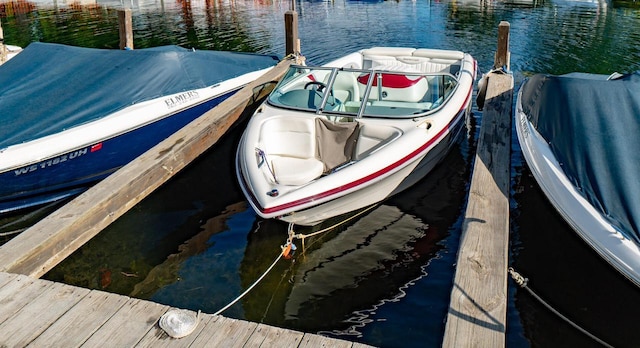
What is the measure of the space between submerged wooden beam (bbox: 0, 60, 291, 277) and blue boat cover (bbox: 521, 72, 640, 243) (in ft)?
15.7

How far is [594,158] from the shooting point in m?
5.81

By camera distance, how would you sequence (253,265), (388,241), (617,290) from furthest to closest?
(388,241) → (253,265) → (617,290)

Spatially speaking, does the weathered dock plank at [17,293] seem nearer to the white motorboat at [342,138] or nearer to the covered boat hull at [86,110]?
the white motorboat at [342,138]

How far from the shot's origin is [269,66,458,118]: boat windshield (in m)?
Answer: 8.05

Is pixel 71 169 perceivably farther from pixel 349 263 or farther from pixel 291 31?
pixel 291 31

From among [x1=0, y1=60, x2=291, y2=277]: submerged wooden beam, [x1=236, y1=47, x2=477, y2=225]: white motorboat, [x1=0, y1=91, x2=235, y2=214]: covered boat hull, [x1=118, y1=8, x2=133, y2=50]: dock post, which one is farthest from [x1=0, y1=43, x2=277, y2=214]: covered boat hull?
[x1=118, y1=8, x2=133, y2=50]: dock post

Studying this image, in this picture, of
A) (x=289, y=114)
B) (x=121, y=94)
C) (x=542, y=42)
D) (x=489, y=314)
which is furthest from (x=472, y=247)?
(x=542, y=42)

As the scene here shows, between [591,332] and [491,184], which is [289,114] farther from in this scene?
[591,332]

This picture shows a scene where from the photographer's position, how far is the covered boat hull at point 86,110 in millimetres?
7613

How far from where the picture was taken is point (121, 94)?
8.71m

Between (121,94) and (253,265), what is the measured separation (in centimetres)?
392

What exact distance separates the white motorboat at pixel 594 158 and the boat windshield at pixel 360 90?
168 cm

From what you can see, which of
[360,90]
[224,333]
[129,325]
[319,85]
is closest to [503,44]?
[360,90]

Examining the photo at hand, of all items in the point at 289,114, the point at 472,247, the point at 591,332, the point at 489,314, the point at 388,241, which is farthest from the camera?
the point at 289,114
